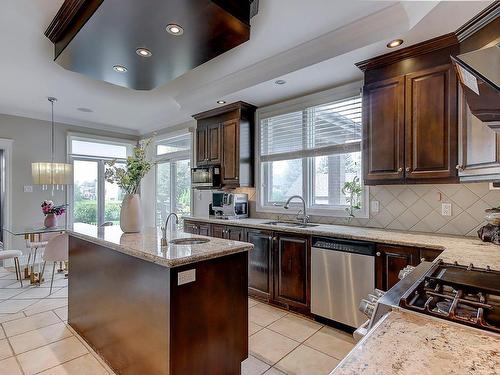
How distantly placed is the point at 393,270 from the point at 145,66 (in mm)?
3033

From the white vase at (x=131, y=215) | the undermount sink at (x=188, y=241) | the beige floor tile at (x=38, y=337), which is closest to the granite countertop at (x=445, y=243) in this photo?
the undermount sink at (x=188, y=241)

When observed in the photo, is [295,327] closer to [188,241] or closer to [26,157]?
[188,241]

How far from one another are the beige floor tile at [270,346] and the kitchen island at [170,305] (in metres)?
0.37

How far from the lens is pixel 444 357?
0.66 meters

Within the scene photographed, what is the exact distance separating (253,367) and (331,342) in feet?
2.53

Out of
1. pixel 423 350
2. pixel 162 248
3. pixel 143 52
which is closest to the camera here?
pixel 423 350

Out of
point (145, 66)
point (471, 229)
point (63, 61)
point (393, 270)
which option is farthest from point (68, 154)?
→ point (471, 229)

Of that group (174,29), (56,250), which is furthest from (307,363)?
(56,250)

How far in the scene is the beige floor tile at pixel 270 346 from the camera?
2.32 metres

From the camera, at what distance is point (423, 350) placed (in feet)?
2.29

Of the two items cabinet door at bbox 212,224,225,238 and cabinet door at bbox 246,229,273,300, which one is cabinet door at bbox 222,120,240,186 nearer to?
cabinet door at bbox 212,224,225,238

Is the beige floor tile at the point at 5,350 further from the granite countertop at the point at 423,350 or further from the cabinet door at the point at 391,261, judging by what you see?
the cabinet door at the point at 391,261

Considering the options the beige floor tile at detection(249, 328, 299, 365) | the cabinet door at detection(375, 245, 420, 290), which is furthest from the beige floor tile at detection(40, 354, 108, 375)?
the cabinet door at detection(375, 245, 420, 290)

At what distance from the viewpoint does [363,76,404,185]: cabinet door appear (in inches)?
99.8
